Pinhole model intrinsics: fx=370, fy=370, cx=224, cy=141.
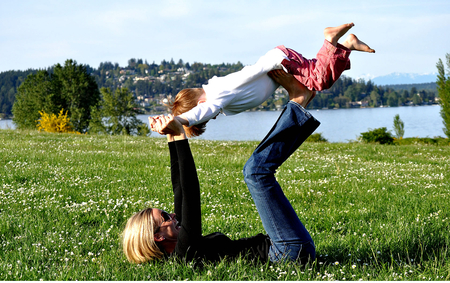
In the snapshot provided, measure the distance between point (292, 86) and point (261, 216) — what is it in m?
1.45

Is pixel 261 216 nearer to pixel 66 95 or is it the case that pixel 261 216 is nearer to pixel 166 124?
pixel 166 124

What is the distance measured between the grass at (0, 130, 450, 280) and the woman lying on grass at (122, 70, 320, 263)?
0.53 ft

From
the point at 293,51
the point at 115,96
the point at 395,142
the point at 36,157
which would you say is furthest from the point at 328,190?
the point at 115,96

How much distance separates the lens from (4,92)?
141375 mm

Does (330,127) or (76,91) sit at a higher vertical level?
(76,91)

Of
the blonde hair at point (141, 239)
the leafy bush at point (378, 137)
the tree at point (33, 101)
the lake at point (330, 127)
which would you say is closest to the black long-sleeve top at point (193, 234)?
the blonde hair at point (141, 239)

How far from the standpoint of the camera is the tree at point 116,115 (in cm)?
6650

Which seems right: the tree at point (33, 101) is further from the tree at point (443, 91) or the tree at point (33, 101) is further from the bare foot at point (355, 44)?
the bare foot at point (355, 44)

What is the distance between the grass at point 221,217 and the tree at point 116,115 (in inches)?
2259

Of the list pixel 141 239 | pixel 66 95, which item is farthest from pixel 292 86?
pixel 66 95

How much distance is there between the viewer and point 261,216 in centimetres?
393

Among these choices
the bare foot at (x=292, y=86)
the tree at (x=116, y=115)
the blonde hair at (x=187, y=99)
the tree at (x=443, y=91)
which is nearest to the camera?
the bare foot at (x=292, y=86)

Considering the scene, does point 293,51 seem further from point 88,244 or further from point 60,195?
point 60,195

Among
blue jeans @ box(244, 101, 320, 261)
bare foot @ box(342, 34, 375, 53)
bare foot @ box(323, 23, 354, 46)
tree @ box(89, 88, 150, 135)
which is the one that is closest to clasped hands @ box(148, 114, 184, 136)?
blue jeans @ box(244, 101, 320, 261)
